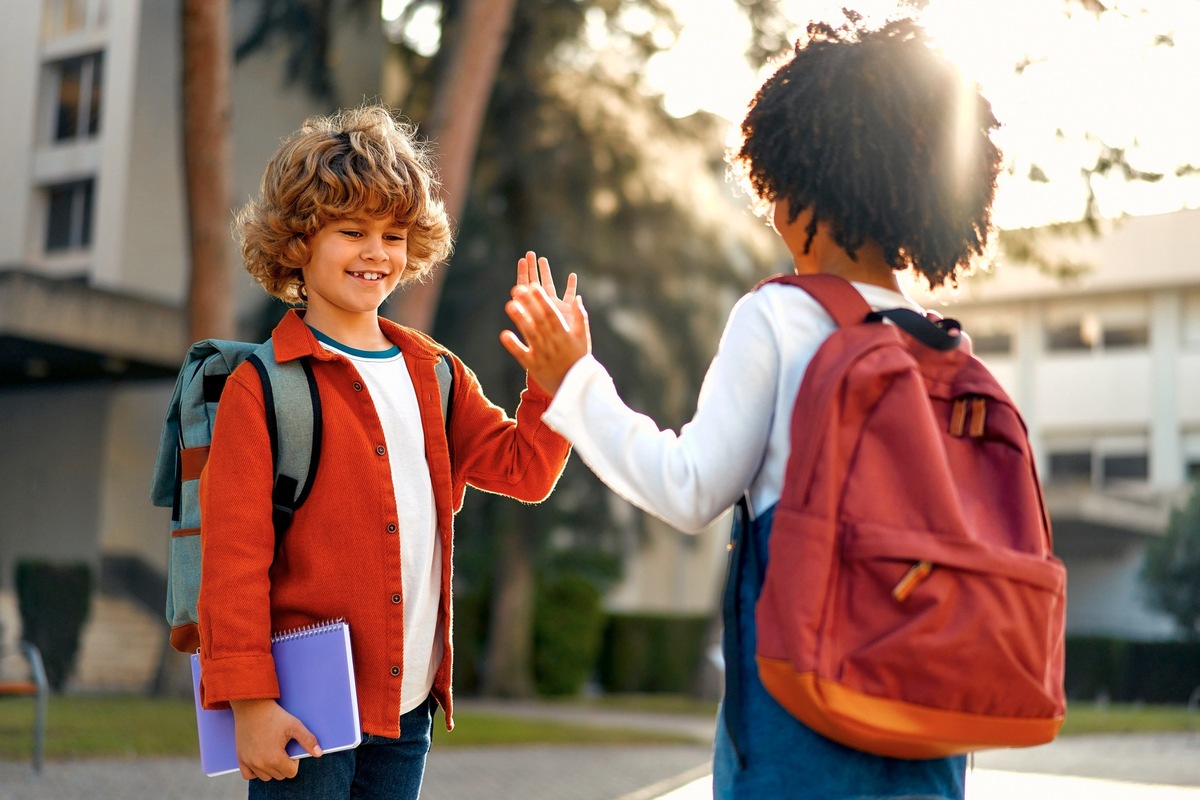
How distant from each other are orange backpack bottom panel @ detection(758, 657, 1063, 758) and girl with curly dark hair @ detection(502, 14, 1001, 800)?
0.08 metres

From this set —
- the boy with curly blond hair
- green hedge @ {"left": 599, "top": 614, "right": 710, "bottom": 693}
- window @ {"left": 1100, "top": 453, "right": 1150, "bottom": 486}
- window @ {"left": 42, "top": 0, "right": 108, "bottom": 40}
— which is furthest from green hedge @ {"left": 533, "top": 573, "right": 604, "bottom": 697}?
the boy with curly blond hair

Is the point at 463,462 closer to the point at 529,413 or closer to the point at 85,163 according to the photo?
the point at 529,413

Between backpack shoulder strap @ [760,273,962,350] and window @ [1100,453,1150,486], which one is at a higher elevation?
window @ [1100,453,1150,486]

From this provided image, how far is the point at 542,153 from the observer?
15.9 metres

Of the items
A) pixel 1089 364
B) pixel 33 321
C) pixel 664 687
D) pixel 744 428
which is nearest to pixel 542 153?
pixel 33 321

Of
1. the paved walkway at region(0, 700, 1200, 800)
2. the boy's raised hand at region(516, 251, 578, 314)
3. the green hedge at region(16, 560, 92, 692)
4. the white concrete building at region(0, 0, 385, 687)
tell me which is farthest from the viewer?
the white concrete building at region(0, 0, 385, 687)

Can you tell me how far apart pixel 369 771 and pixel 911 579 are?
1.10 metres

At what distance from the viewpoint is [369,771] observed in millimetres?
2391

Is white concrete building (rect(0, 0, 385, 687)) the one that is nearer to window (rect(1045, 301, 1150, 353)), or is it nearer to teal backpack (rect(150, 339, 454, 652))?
teal backpack (rect(150, 339, 454, 652))

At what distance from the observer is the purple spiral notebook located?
7.26ft

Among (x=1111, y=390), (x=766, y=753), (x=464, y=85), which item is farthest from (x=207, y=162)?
(x=1111, y=390)

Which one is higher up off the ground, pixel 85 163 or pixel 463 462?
pixel 85 163

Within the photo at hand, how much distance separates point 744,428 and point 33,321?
16314mm

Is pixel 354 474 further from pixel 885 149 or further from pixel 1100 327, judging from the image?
pixel 1100 327
